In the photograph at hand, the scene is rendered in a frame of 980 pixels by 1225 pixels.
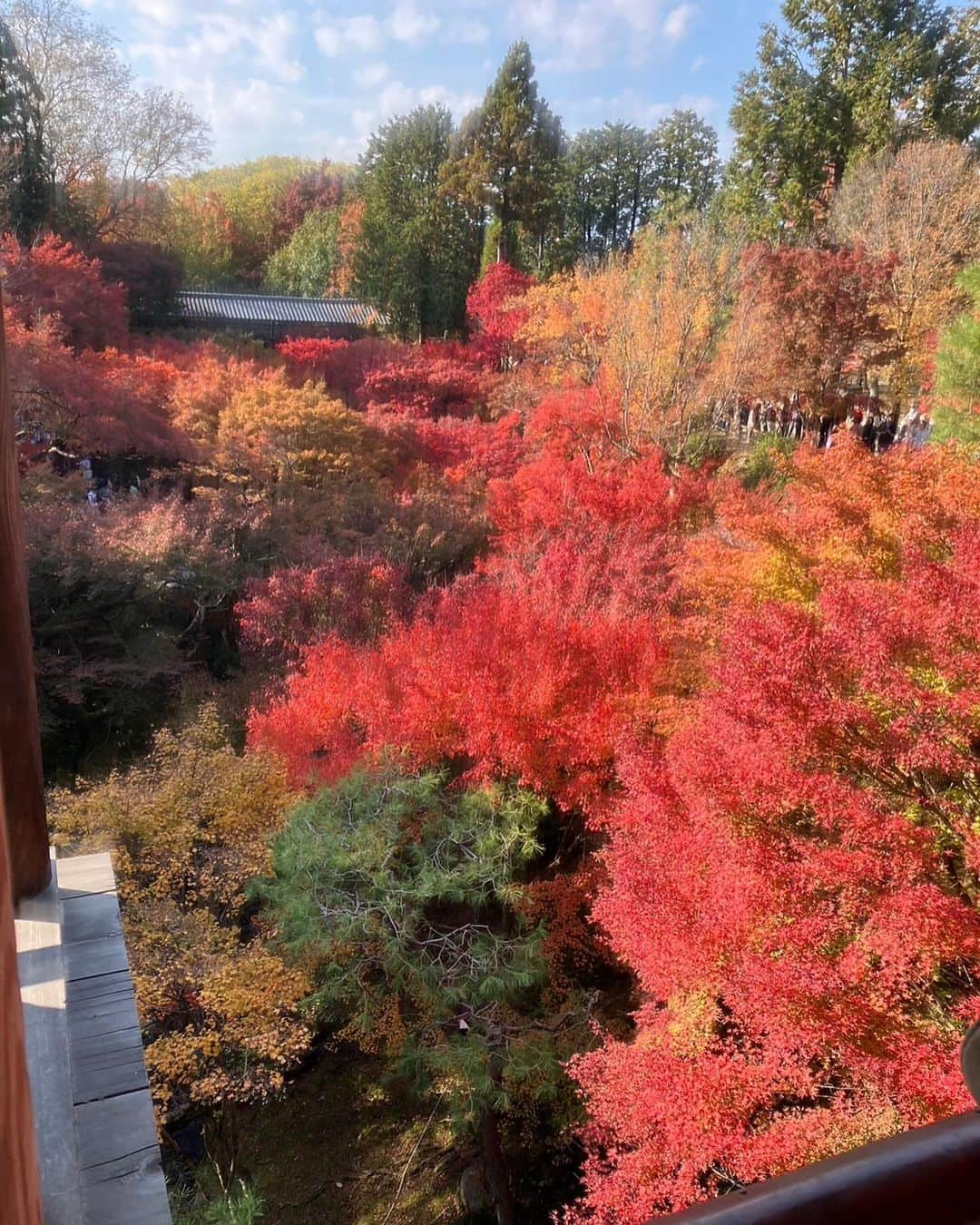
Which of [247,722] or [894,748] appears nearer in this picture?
[894,748]

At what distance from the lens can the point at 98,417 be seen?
11289 millimetres

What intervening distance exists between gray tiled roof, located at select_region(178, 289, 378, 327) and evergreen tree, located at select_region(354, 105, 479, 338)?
0.82 meters

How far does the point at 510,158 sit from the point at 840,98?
6973 mm

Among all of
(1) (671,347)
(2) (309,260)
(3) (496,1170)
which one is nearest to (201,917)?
(3) (496,1170)

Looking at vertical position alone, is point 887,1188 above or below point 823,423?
above

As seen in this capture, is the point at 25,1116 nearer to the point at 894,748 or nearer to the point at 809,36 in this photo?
the point at 894,748

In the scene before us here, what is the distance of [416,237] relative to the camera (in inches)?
722

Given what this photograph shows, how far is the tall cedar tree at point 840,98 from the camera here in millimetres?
13914

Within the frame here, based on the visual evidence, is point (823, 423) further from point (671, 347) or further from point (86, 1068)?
point (86, 1068)

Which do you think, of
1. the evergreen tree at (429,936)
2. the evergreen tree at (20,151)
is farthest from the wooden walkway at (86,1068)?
the evergreen tree at (20,151)

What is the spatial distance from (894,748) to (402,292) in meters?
16.6

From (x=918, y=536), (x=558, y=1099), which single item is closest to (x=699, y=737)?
(x=918, y=536)

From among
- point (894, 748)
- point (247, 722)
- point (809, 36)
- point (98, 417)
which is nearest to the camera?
point (894, 748)

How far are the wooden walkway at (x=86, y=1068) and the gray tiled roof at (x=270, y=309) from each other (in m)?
18.1
